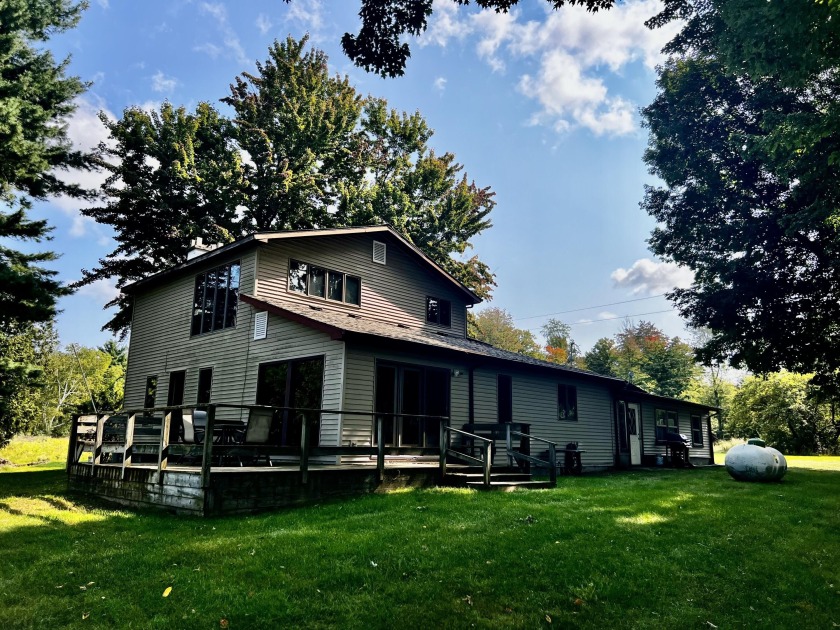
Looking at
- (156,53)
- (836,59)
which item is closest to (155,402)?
(156,53)

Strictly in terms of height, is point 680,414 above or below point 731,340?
below

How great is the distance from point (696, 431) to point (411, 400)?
20078 mm

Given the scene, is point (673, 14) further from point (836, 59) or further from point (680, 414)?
point (680, 414)

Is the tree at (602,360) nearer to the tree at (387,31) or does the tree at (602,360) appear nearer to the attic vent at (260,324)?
the attic vent at (260,324)

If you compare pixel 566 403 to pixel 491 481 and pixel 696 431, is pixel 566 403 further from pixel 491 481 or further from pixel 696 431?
pixel 696 431

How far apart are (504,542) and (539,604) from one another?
161 centimetres

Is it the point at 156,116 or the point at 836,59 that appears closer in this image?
the point at 836,59

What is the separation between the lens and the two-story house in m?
12.9

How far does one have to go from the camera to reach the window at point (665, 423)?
24.1m

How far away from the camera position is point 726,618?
4703mm

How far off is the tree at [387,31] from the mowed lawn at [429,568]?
6.18 metres

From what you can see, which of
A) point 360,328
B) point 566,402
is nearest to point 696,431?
point 566,402

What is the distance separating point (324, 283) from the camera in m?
16.3

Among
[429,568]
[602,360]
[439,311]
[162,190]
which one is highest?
[162,190]
